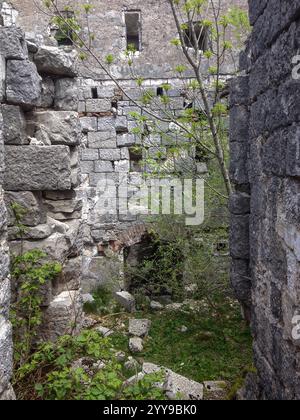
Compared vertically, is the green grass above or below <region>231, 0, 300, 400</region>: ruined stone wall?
below

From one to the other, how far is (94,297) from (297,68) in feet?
16.9

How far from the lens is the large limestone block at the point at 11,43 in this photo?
124 inches

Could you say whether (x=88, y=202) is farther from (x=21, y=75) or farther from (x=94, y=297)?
(x=21, y=75)

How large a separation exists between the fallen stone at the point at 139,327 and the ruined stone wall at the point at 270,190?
1.85 metres

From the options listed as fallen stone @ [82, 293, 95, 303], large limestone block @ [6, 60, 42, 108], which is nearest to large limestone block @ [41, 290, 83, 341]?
large limestone block @ [6, 60, 42, 108]

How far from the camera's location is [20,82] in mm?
3260

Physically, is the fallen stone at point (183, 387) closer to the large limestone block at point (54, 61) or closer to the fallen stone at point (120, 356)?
the fallen stone at point (120, 356)

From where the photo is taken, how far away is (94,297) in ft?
20.6

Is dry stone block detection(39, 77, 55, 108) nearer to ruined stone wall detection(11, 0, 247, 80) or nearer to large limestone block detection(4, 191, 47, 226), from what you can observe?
large limestone block detection(4, 191, 47, 226)

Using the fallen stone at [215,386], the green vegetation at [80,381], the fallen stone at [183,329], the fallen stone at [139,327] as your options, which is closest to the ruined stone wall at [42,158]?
→ the green vegetation at [80,381]

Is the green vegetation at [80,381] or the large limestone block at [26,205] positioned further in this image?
the large limestone block at [26,205]

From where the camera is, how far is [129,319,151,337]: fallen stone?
4777 millimetres

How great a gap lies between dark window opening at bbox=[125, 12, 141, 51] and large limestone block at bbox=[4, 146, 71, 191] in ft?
13.3

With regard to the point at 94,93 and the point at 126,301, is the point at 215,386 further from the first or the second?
the point at 94,93
